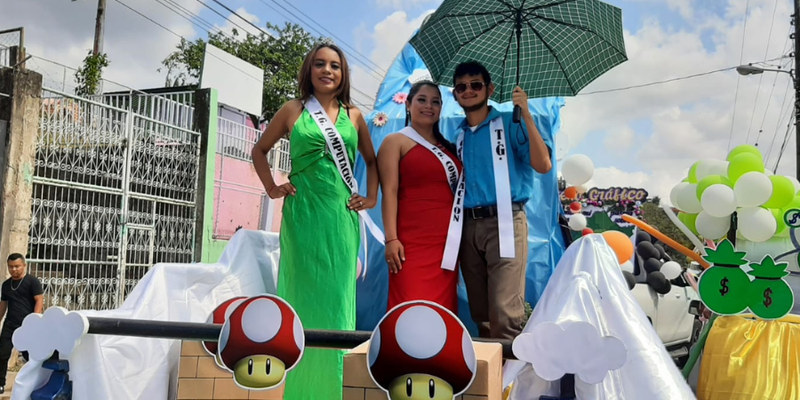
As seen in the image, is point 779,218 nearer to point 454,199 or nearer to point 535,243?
point 535,243

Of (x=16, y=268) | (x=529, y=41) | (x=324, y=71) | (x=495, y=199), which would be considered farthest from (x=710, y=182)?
(x=16, y=268)

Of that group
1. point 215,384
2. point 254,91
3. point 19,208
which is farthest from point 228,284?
point 254,91

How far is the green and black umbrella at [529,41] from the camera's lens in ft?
10.5

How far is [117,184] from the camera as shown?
8.03 meters

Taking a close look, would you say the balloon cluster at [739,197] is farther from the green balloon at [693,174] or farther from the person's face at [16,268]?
the person's face at [16,268]

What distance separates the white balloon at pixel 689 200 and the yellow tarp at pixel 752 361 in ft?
3.58

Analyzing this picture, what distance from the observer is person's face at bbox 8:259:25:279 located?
19.2 feet

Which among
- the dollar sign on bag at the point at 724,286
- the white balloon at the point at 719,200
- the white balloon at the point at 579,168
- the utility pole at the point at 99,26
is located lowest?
the dollar sign on bag at the point at 724,286

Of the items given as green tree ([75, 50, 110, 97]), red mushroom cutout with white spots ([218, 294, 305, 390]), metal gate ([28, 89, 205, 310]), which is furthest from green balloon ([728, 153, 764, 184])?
green tree ([75, 50, 110, 97])

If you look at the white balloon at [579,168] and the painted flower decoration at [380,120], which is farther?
the white balloon at [579,168]

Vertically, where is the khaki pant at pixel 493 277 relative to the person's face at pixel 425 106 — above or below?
below

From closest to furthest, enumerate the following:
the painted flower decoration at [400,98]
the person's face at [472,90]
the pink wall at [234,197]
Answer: the person's face at [472,90] < the painted flower decoration at [400,98] < the pink wall at [234,197]

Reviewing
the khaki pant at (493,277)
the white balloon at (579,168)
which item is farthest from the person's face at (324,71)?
the white balloon at (579,168)

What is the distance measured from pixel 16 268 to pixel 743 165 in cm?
568
